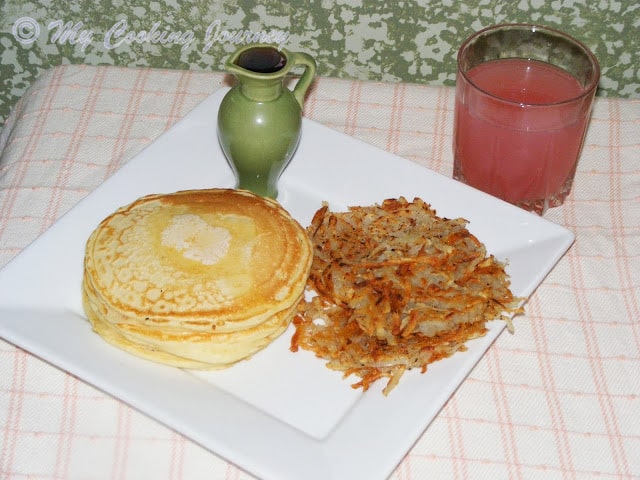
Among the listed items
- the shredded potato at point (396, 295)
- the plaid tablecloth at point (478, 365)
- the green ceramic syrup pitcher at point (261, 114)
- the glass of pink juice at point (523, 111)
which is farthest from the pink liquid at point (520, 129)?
the green ceramic syrup pitcher at point (261, 114)

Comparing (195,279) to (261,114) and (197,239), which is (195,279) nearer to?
(197,239)

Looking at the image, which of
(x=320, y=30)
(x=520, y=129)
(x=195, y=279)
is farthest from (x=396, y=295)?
(x=320, y=30)

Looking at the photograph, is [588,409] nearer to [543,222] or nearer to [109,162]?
[543,222]

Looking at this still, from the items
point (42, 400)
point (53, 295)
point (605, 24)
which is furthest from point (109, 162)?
point (605, 24)

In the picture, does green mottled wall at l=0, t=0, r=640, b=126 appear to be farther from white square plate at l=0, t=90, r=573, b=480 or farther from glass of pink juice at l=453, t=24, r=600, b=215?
white square plate at l=0, t=90, r=573, b=480

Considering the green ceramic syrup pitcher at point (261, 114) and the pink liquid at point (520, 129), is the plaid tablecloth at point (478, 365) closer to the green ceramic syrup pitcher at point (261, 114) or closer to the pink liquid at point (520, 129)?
the pink liquid at point (520, 129)

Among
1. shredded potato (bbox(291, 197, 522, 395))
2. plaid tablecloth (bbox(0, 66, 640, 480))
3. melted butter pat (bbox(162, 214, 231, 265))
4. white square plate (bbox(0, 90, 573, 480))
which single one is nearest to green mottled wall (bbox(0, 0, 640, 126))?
plaid tablecloth (bbox(0, 66, 640, 480))
